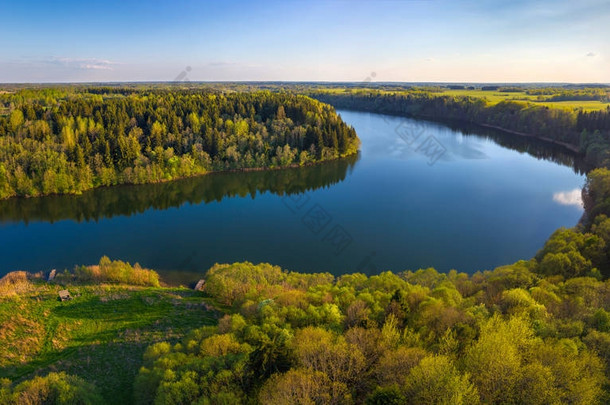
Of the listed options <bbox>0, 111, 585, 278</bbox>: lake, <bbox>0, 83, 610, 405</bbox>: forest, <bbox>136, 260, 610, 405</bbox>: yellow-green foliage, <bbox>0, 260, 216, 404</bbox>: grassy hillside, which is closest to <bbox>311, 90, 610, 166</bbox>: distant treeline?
<bbox>0, 111, 585, 278</bbox>: lake

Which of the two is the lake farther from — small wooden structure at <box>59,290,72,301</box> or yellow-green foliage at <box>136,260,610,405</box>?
yellow-green foliage at <box>136,260,610,405</box>

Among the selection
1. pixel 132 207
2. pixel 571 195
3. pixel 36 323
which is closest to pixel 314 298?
pixel 36 323

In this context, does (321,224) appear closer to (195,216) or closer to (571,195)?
(195,216)

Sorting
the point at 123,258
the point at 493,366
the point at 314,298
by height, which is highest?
the point at 493,366

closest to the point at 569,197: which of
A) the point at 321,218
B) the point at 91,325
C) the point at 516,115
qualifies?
the point at 321,218

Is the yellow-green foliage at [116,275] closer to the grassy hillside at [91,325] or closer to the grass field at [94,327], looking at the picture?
the grassy hillside at [91,325]
